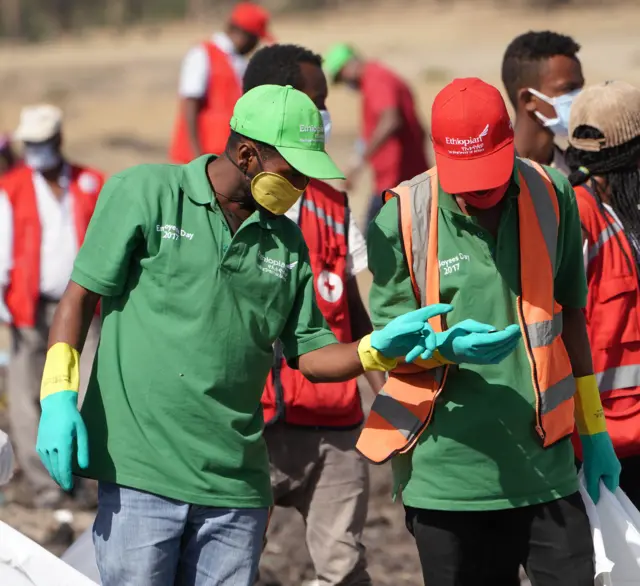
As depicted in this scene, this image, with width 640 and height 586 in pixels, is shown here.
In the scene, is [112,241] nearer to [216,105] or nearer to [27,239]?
[27,239]

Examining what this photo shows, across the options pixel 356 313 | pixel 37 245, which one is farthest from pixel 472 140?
pixel 37 245

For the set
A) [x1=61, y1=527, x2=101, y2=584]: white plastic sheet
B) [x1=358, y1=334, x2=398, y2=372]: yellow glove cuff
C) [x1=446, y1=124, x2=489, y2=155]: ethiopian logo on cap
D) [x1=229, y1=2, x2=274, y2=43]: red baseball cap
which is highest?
[x1=446, y1=124, x2=489, y2=155]: ethiopian logo on cap

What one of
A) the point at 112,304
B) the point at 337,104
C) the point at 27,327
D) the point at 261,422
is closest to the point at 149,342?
the point at 112,304

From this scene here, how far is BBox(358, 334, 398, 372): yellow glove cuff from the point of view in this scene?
11.8ft

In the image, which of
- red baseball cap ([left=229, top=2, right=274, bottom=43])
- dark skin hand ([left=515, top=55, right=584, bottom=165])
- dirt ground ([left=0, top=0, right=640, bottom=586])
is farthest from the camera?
dirt ground ([left=0, top=0, right=640, bottom=586])

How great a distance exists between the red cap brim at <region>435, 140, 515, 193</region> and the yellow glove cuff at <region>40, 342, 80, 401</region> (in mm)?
1081

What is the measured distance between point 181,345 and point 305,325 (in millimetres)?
369

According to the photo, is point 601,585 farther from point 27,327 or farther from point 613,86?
point 27,327

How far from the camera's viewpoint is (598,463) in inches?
159

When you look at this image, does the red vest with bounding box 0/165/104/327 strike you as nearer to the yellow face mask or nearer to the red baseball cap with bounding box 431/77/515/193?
the yellow face mask

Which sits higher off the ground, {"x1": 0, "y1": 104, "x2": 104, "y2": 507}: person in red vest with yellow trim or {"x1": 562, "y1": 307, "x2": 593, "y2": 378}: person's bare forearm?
{"x1": 562, "y1": 307, "x2": 593, "y2": 378}: person's bare forearm

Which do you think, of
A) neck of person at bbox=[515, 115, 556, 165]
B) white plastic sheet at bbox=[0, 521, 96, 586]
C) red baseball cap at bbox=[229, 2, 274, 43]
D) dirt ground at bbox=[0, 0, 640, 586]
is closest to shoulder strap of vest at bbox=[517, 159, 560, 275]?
neck of person at bbox=[515, 115, 556, 165]

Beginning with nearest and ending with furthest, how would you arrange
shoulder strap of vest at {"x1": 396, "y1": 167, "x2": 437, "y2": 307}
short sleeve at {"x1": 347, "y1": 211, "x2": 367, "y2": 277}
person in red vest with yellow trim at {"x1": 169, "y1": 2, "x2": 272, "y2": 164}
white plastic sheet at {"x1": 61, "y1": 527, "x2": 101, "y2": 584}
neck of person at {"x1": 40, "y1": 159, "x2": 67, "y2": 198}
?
1. shoulder strap of vest at {"x1": 396, "y1": 167, "x2": 437, "y2": 307}
2. white plastic sheet at {"x1": 61, "y1": 527, "x2": 101, "y2": 584}
3. short sleeve at {"x1": 347, "y1": 211, "x2": 367, "y2": 277}
4. neck of person at {"x1": 40, "y1": 159, "x2": 67, "y2": 198}
5. person in red vest with yellow trim at {"x1": 169, "y1": 2, "x2": 272, "y2": 164}

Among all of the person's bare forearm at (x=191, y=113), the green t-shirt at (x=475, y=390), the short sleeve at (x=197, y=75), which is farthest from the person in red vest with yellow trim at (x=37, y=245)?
the green t-shirt at (x=475, y=390)
